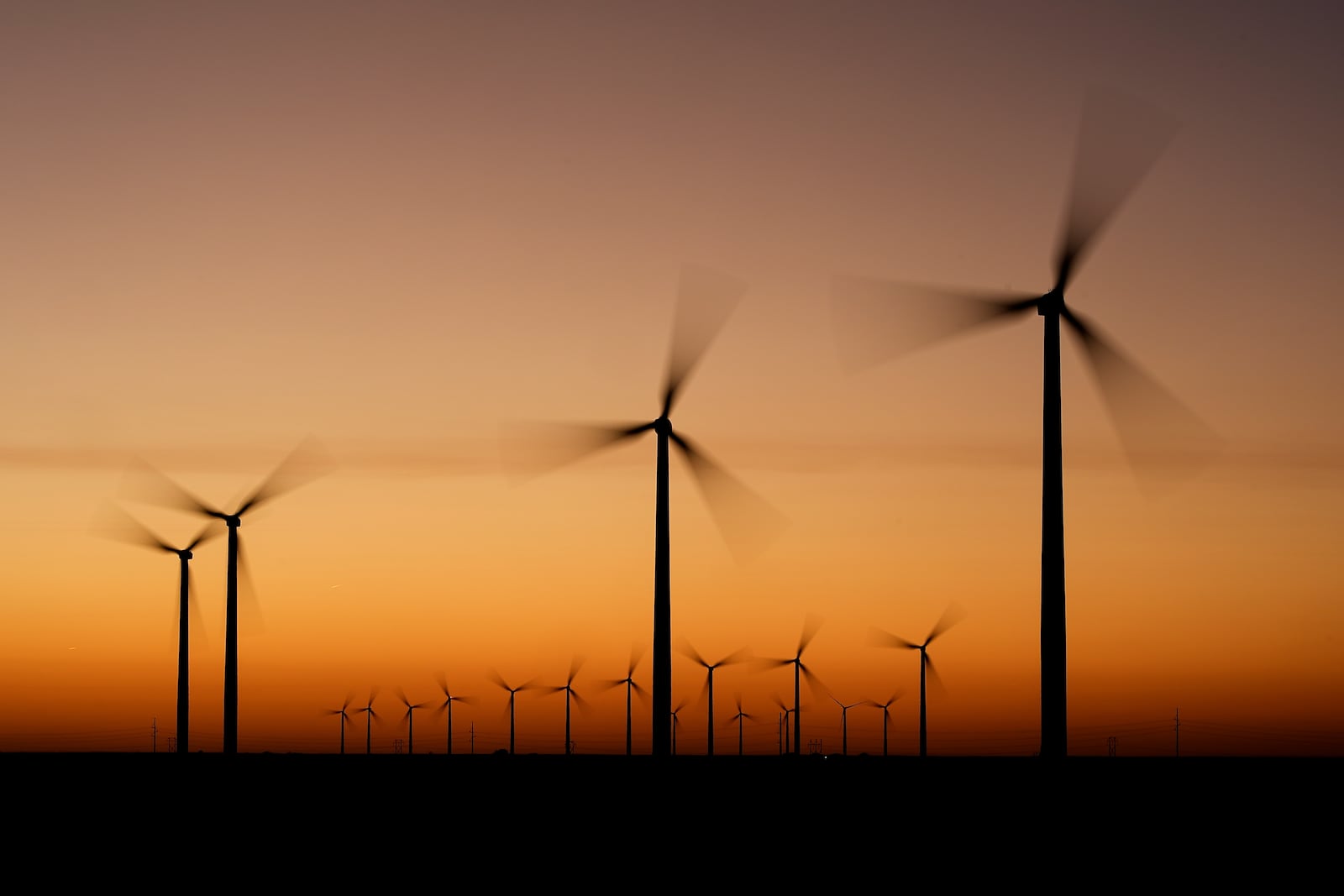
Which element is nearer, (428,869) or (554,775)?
(428,869)

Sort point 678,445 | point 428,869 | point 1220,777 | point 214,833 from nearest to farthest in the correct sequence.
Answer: point 428,869 → point 214,833 → point 678,445 → point 1220,777

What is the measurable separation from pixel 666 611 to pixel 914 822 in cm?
1276

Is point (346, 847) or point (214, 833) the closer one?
point (346, 847)

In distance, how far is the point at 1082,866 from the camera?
150ft

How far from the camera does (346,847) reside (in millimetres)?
50062

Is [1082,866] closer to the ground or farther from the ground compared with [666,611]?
closer to the ground

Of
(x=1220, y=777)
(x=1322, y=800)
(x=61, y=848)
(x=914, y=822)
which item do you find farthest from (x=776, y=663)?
(x=61, y=848)

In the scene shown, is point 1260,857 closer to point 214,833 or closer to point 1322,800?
point 1322,800

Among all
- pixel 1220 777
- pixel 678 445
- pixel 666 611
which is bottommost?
pixel 1220 777

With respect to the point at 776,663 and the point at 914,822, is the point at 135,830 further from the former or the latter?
the point at 776,663

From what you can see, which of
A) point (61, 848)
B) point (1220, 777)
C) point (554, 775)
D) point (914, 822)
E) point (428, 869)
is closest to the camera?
point (428, 869)

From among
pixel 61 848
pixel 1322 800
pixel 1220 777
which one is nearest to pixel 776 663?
pixel 1220 777

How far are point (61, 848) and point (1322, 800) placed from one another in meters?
50.0

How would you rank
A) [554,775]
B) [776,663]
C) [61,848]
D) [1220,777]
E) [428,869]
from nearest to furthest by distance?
1. [428,869]
2. [61,848]
3. [554,775]
4. [1220,777]
5. [776,663]
